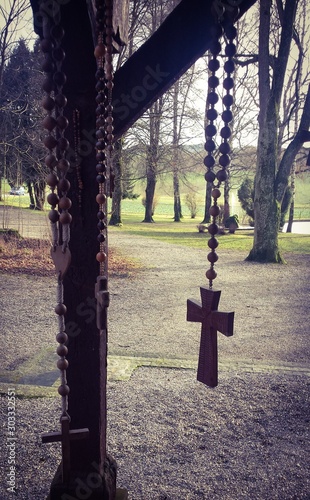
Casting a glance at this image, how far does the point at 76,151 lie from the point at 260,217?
9270 millimetres

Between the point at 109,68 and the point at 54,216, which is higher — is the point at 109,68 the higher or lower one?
the higher one

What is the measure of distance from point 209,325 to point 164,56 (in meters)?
1.10

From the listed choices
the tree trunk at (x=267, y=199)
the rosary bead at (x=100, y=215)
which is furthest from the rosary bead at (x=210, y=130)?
the tree trunk at (x=267, y=199)

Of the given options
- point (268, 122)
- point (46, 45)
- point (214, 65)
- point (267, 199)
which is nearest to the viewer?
point (46, 45)

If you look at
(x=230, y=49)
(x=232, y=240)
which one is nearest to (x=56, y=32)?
(x=230, y=49)

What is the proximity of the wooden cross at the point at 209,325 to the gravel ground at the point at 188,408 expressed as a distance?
1.15m

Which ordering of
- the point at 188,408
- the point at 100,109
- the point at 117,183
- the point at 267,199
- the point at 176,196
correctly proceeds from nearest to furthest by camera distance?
the point at 100,109 < the point at 188,408 < the point at 267,199 < the point at 117,183 < the point at 176,196

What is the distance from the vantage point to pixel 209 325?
1657 millimetres

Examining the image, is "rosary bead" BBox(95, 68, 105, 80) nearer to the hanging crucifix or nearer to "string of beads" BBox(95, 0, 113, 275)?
"string of beads" BBox(95, 0, 113, 275)

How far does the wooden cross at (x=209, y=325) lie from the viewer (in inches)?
63.9

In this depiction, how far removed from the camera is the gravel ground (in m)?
2.56

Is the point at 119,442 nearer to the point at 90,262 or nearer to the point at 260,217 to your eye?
the point at 90,262

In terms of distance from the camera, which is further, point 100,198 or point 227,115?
point 100,198

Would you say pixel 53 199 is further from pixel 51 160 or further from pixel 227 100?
pixel 227 100
